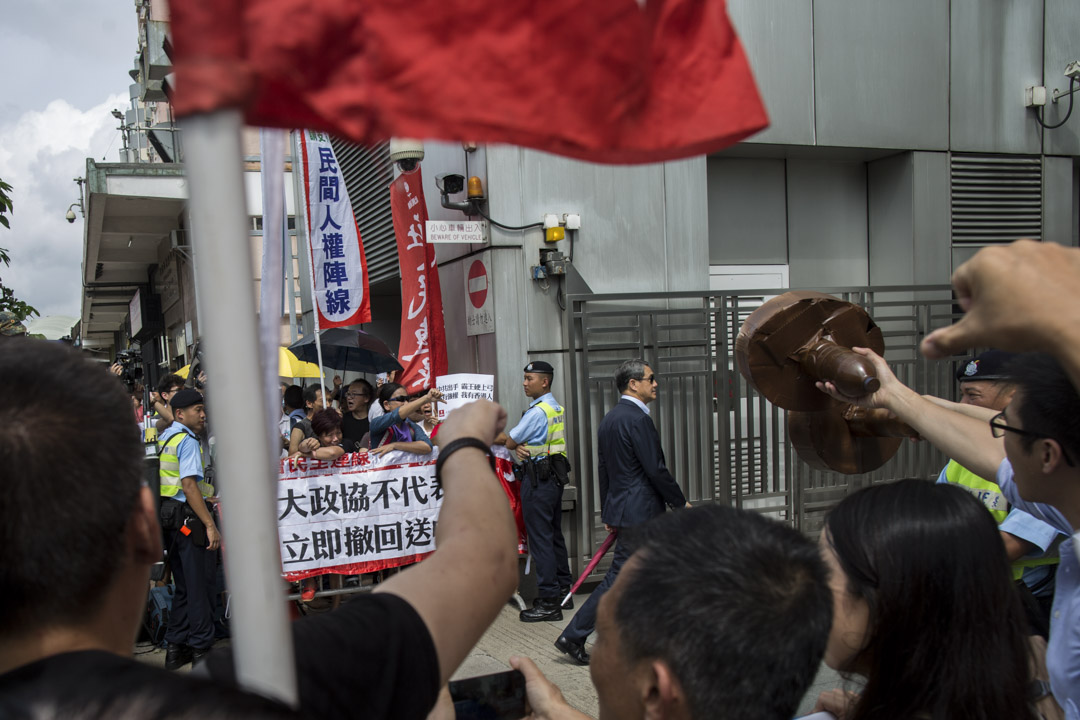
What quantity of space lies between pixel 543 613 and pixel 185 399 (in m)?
3.04

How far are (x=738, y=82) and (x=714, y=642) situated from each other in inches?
31.2

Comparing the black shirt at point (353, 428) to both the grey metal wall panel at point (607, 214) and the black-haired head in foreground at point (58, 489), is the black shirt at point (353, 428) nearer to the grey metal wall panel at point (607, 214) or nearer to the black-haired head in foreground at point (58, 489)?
the grey metal wall panel at point (607, 214)

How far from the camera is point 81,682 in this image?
0.77 meters

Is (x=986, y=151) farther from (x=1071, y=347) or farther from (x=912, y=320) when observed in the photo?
(x=1071, y=347)

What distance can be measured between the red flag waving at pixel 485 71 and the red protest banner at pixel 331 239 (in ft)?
20.9

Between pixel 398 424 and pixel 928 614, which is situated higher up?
pixel 928 614

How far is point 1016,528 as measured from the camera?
280 centimetres

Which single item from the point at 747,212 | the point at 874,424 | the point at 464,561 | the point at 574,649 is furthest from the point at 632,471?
the point at 464,561

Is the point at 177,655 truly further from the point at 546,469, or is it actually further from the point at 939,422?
the point at 939,422

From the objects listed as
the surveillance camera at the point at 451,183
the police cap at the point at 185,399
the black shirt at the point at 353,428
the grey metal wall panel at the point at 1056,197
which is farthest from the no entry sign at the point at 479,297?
the grey metal wall panel at the point at 1056,197

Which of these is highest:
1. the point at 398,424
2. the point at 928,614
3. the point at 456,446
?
the point at 456,446

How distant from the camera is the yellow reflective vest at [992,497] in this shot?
9.63ft

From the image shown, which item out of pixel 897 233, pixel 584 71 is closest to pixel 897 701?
pixel 584 71

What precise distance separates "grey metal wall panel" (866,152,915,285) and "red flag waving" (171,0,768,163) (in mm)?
7840
